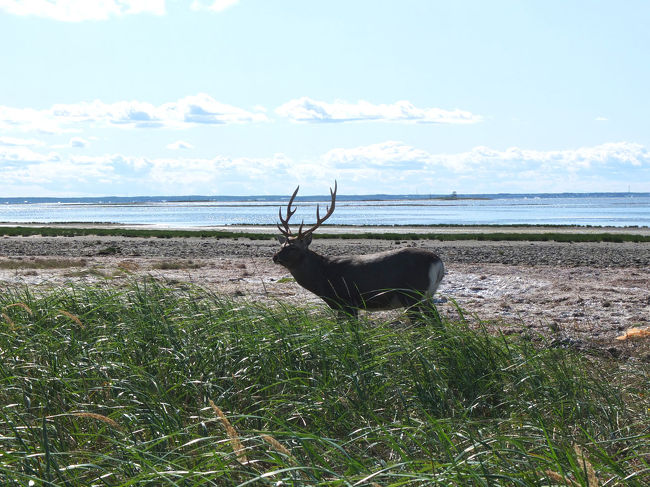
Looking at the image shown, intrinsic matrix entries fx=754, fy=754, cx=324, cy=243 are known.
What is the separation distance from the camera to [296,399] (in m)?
5.31

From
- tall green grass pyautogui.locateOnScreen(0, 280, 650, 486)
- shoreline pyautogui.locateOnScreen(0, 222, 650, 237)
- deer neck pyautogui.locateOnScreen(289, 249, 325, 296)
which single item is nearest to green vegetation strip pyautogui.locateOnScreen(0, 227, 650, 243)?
shoreline pyautogui.locateOnScreen(0, 222, 650, 237)

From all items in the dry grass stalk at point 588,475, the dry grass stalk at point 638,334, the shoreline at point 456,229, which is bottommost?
the dry grass stalk at point 638,334

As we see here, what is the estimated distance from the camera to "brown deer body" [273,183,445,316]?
29.1 feet

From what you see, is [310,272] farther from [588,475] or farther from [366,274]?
[588,475]

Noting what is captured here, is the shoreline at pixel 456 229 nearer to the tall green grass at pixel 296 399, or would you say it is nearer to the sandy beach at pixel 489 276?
the sandy beach at pixel 489 276

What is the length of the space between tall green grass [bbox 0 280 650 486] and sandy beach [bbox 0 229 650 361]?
647 millimetres

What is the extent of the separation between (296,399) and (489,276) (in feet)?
41.7

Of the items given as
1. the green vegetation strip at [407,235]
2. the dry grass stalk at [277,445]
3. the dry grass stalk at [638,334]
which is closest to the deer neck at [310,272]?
the dry grass stalk at [638,334]

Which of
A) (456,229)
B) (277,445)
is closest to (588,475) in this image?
(277,445)

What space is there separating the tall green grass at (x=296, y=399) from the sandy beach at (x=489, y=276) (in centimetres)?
65

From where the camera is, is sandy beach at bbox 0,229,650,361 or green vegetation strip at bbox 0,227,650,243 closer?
sandy beach at bbox 0,229,650,361

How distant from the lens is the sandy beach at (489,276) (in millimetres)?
9828

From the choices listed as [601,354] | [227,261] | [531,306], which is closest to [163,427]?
[601,354]

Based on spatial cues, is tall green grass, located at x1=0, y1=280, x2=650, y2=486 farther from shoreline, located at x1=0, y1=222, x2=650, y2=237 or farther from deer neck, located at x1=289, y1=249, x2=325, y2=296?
shoreline, located at x1=0, y1=222, x2=650, y2=237
